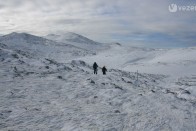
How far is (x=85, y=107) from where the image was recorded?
735 inches

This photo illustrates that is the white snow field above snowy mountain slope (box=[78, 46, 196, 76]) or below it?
below

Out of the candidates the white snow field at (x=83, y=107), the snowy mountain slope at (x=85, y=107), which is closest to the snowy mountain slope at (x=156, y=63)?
the white snow field at (x=83, y=107)

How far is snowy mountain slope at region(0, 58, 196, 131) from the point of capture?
15102mm

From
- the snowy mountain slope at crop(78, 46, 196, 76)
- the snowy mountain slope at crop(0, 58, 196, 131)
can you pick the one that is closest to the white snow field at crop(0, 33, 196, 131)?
the snowy mountain slope at crop(0, 58, 196, 131)

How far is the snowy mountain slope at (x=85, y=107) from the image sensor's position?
49.5ft

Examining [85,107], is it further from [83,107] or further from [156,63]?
[156,63]

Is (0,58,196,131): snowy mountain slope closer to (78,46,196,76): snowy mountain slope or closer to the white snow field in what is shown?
the white snow field

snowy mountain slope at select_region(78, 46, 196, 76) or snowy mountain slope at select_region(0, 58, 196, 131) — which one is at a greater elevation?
snowy mountain slope at select_region(78, 46, 196, 76)

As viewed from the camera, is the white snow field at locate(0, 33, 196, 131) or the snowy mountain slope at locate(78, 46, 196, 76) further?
the snowy mountain slope at locate(78, 46, 196, 76)

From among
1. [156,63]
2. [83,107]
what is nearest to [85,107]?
[83,107]

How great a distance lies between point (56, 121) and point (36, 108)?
2.98m

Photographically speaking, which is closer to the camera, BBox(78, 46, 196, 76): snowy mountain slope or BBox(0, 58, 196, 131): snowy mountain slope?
BBox(0, 58, 196, 131): snowy mountain slope

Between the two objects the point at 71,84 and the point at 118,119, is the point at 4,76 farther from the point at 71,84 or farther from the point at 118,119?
the point at 118,119

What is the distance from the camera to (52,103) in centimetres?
1941
